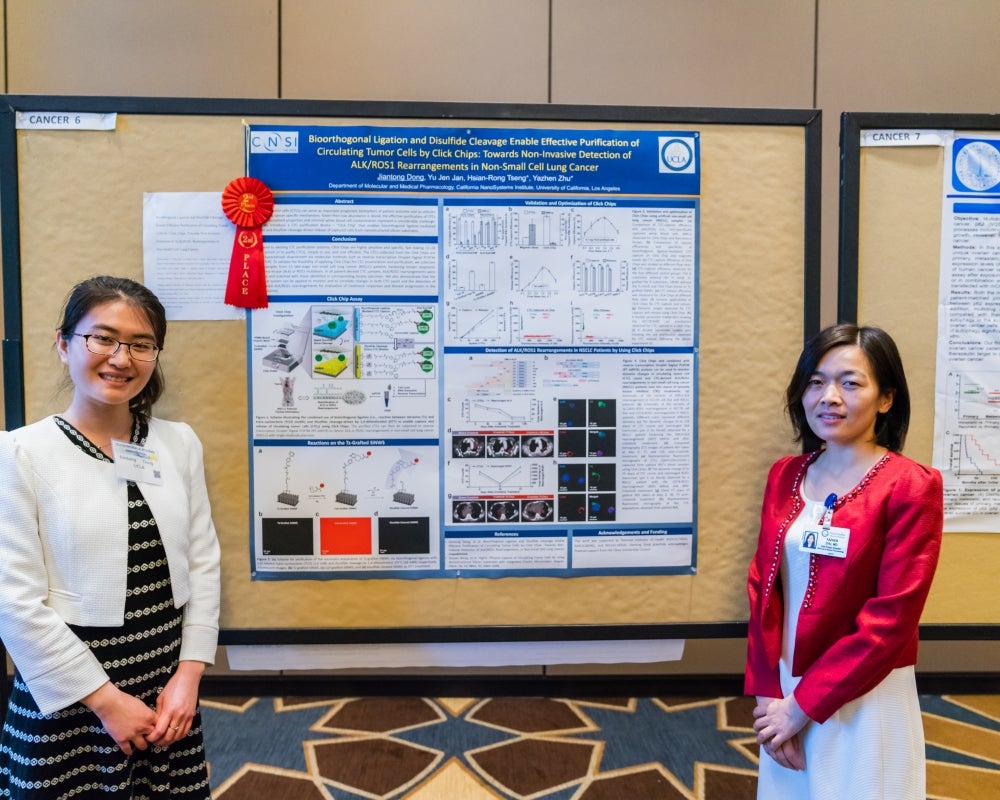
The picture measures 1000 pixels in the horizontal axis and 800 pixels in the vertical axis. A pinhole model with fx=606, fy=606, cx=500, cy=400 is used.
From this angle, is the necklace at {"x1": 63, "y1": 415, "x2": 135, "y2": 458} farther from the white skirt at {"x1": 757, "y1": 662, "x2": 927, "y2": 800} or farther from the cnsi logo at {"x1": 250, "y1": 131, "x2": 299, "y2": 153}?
the white skirt at {"x1": 757, "y1": 662, "x2": 927, "y2": 800}

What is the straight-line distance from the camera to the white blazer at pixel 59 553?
1.20 meters

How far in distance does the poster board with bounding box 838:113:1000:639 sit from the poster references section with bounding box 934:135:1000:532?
30mm

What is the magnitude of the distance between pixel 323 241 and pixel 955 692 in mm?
2994

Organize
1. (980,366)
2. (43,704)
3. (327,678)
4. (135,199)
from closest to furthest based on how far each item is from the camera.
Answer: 1. (43,704)
2. (135,199)
3. (980,366)
4. (327,678)

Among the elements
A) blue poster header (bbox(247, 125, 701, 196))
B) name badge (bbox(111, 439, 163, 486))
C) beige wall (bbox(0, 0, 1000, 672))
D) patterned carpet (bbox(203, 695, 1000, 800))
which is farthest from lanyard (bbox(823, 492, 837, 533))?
name badge (bbox(111, 439, 163, 486))

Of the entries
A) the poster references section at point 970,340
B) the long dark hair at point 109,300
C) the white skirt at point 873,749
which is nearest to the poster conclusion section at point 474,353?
the long dark hair at point 109,300

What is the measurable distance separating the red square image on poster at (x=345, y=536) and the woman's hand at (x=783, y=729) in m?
1.12

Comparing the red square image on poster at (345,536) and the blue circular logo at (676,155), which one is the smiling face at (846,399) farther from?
the red square image on poster at (345,536)

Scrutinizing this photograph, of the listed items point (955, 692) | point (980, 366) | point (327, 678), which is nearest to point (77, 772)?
point (327, 678)

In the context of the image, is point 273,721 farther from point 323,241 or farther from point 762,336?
point 762,336

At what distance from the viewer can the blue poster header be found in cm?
174

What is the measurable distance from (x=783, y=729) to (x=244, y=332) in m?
1.71

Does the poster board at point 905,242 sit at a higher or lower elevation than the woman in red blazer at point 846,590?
higher

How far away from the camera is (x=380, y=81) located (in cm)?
227
